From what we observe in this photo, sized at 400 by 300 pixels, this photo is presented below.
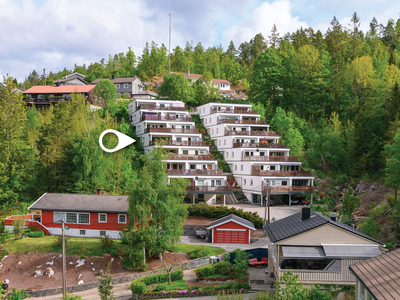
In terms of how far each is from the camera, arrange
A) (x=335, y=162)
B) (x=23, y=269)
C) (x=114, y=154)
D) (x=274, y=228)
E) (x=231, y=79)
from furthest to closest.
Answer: (x=231, y=79) → (x=335, y=162) → (x=114, y=154) → (x=23, y=269) → (x=274, y=228)

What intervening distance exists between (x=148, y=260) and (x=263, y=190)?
76.3 feet

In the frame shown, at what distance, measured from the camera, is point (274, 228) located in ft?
88.0

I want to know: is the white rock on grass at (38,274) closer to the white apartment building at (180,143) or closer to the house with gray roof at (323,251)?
the house with gray roof at (323,251)

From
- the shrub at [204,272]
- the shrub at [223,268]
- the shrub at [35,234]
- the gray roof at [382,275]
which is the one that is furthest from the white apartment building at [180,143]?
the gray roof at [382,275]

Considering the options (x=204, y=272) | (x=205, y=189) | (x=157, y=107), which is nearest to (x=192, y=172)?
(x=205, y=189)

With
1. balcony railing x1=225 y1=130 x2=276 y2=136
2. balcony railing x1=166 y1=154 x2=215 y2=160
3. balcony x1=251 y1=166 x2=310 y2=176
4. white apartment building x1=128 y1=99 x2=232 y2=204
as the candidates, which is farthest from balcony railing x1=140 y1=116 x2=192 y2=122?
balcony x1=251 y1=166 x2=310 y2=176

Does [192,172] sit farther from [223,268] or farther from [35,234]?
[223,268]

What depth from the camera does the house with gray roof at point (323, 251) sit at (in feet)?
72.9

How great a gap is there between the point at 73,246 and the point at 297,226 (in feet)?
64.4

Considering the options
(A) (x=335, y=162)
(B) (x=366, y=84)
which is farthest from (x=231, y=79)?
(A) (x=335, y=162)

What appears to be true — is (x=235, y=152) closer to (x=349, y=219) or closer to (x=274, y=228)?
(x=349, y=219)

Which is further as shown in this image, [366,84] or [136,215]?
[366,84]

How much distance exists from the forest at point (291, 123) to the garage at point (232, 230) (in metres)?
14.2

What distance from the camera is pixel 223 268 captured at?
28656mm
